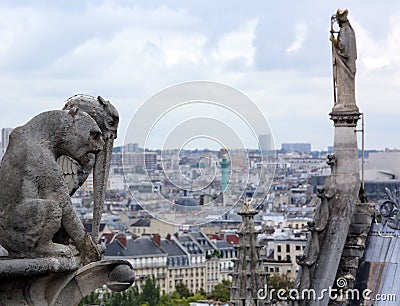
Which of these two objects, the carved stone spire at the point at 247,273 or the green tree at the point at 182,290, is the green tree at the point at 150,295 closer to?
the green tree at the point at 182,290

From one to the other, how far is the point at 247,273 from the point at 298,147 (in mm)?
172484

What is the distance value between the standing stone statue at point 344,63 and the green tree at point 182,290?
80.4 m

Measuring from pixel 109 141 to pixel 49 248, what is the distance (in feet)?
2.64

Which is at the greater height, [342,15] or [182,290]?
[342,15]

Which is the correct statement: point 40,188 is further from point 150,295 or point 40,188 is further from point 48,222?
point 150,295

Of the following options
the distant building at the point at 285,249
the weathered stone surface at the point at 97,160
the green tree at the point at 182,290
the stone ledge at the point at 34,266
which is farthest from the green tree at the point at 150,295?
the stone ledge at the point at 34,266

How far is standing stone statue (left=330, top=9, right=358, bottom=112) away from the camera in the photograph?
1351 centimetres

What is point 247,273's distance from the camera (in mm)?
14383

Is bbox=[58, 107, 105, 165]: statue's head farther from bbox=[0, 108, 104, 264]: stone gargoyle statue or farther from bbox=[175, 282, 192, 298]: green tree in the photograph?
bbox=[175, 282, 192, 298]: green tree

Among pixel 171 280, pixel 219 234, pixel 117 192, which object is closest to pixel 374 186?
pixel 171 280

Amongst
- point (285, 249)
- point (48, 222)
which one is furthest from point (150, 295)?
point (48, 222)

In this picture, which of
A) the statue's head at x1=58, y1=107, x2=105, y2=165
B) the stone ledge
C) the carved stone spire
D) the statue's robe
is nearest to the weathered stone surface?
the statue's head at x1=58, y1=107, x2=105, y2=165

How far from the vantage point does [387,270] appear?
502 inches

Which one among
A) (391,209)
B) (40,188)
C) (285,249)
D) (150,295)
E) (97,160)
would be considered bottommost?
(150,295)
